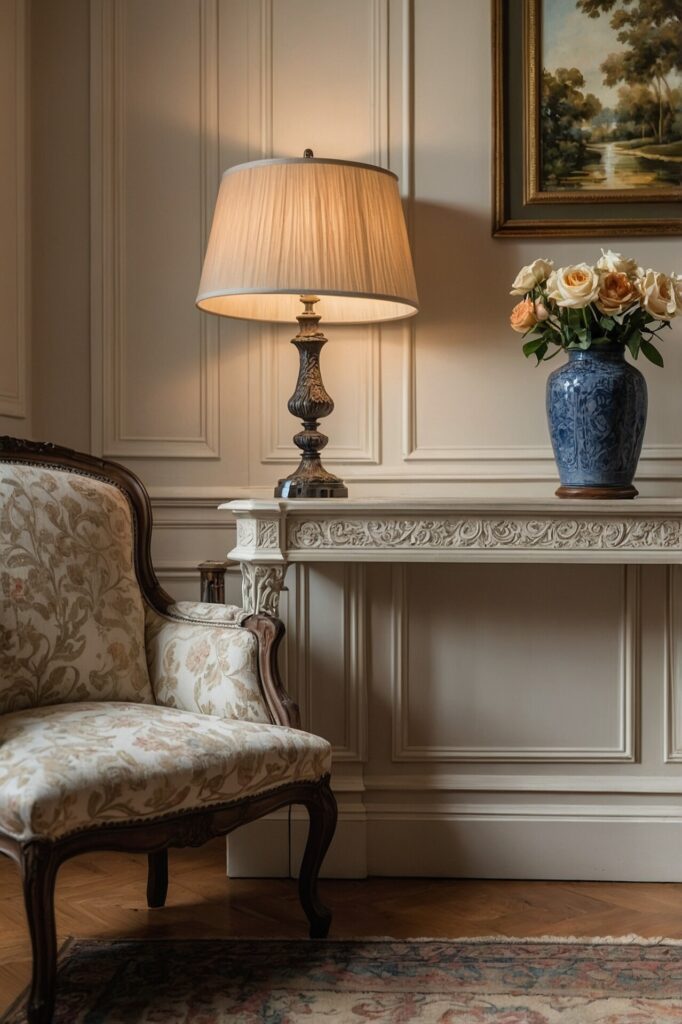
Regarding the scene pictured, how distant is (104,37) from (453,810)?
82.4 inches

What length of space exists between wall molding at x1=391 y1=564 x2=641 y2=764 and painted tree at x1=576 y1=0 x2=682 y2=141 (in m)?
1.15

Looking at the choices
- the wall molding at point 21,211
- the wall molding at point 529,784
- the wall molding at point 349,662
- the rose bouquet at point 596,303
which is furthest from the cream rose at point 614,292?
the wall molding at point 21,211

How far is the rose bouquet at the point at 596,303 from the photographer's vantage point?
→ 2.29m

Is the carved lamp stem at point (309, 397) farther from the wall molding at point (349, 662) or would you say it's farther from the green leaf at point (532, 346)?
the green leaf at point (532, 346)

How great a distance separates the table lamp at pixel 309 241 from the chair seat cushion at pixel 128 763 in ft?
2.10

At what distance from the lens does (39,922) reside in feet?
5.32

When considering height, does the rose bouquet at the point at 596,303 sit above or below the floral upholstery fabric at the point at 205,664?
above

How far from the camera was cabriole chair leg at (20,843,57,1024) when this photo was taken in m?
1.62

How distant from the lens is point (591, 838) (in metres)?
2.52

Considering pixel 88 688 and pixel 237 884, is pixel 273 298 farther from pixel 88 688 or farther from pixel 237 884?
pixel 237 884

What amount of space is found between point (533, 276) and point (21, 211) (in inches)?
50.3

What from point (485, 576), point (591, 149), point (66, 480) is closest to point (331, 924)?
point (485, 576)

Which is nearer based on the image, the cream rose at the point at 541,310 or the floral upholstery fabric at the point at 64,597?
the floral upholstery fabric at the point at 64,597

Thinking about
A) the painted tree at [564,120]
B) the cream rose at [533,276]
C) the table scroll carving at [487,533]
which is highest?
the painted tree at [564,120]
